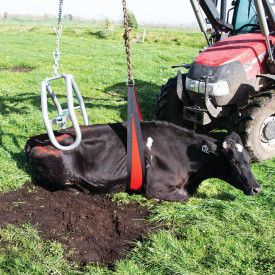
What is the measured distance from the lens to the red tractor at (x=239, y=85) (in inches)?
227

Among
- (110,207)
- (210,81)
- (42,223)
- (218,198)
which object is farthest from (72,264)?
(210,81)

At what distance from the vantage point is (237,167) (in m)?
5.07

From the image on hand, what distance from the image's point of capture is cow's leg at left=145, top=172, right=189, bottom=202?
509cm

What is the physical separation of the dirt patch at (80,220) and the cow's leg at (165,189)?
291mm

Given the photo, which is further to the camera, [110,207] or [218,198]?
[218,198]

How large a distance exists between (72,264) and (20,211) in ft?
3.93

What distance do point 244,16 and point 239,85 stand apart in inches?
71.1

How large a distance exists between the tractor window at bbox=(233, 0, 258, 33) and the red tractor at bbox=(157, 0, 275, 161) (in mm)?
505

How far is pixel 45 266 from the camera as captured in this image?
3.68 m

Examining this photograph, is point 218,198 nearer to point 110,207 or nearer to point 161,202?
point 161,202

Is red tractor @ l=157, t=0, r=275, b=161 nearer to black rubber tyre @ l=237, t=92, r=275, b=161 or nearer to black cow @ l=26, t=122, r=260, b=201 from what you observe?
black rubber tyre @ l=237, t=92, r=275, b=161

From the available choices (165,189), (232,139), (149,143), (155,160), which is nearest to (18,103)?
(149,143)

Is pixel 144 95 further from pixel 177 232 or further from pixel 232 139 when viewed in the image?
pixel 177 232

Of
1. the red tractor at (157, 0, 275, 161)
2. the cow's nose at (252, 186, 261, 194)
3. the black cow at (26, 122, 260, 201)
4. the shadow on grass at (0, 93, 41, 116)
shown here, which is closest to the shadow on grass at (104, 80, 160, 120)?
the shadow on grass at (0, 93, 41, 116)
